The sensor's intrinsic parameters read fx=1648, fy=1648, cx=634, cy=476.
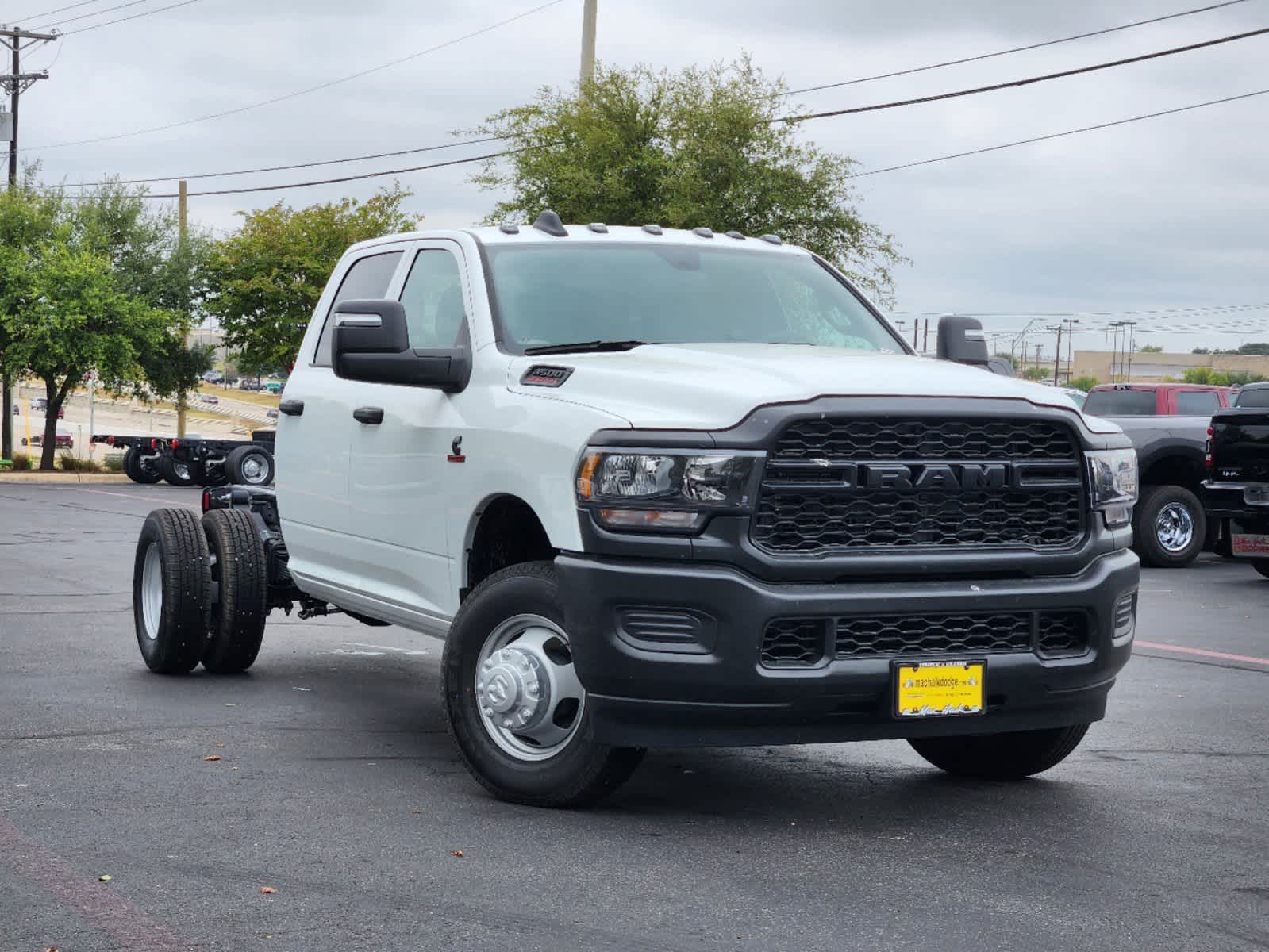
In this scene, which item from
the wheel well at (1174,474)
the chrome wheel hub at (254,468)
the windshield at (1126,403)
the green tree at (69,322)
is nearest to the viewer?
the wheel well at (1174,474)

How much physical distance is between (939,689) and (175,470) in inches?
1223

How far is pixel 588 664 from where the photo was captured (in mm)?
5188

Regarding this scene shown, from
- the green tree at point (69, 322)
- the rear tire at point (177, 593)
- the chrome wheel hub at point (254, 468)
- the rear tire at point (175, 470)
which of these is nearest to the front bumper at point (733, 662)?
the rear tire at point (177, 593)

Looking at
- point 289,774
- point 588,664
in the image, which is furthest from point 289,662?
point 588,664

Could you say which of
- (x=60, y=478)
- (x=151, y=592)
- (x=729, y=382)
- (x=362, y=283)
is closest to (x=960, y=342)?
(x=729, y=382)

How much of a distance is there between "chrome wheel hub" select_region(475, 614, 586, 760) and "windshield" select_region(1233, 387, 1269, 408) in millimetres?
11839

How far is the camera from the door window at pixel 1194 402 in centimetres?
1903

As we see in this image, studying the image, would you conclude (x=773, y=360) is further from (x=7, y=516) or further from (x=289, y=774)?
(x=7, y=516)

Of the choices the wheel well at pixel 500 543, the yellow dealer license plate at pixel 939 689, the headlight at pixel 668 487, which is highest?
the headlight at pixel 668 487

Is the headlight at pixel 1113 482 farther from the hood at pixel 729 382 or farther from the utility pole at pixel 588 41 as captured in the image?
the utility pole at pixel 588 41

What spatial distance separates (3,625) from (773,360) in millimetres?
6756

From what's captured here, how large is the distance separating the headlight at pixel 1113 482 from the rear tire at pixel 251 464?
23332 mm

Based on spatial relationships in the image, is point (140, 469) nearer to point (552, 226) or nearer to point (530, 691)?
point (552, 226)

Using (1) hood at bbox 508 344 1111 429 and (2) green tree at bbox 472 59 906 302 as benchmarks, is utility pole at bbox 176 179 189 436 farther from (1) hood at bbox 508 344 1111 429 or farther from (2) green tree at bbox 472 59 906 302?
(1) hood at bbox 508 344 1111 429
